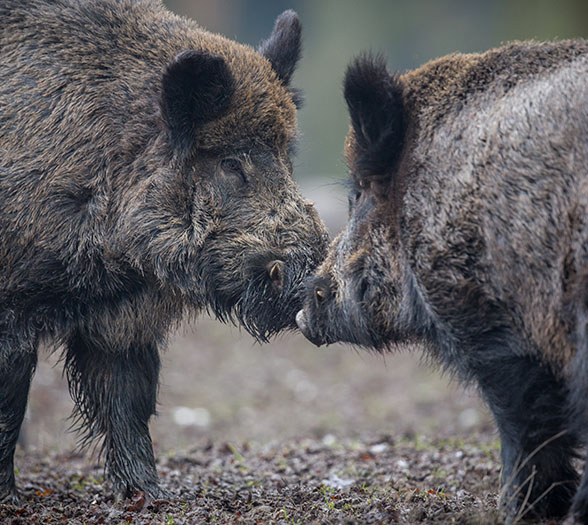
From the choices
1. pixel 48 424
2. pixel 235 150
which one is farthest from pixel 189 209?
pixel 48 424

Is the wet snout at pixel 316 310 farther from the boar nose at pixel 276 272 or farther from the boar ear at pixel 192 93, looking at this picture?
the boar ear at pixel 192 93

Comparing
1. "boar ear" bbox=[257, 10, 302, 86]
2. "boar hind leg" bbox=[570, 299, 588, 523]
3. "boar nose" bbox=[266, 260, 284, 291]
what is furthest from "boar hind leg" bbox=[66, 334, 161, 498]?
"boar hind leg" bbox=[570, 299, 588, 523]

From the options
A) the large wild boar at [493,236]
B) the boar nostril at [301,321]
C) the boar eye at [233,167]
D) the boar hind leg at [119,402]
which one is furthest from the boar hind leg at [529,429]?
the boar hind leg at [119,402]

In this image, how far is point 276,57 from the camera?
20.1 ft

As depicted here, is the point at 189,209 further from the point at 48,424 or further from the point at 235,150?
the point at 48,424

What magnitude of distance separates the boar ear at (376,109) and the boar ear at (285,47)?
4.88 ft

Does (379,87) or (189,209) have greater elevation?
(379,87)

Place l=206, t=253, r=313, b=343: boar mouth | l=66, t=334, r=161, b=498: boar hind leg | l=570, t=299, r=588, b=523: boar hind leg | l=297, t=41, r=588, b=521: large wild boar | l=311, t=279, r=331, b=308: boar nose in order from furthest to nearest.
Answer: l=66, t=334, r=161, b=498: boar hind leg, l=206, t=253, r=313, b=343: boar mouth, l=311, t=279, r=331, b=308: boar nose, l=297, t=41, r=588, b=521: large wild boar, l=570, t=299, r=588, b=523: boar hind leg

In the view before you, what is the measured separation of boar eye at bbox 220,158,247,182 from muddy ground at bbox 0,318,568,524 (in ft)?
4.28

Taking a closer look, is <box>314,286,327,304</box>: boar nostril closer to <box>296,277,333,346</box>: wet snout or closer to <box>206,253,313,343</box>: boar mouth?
<box>296,277,333,346</box>: wet snout

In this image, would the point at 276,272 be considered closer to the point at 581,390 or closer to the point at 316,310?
the point at 316,310

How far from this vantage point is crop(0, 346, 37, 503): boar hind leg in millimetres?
5320

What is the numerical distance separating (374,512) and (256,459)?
8.86ft

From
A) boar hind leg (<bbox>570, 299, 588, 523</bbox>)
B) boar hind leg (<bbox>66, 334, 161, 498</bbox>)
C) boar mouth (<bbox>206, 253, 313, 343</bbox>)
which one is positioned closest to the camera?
boar hind leg (<bbox>570, 299, 588, 523</bbox>)
